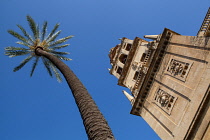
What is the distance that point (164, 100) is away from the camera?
23.6 meters

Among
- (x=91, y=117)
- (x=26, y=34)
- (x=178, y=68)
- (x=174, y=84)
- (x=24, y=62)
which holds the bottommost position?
(x=24, y=62)

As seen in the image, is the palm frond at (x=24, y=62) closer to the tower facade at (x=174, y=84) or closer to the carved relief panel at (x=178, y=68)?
the tower facade at (x=174, y=84)

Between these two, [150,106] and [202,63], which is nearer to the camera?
[202,63]

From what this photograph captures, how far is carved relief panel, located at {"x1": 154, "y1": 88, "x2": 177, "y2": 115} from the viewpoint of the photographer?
2271cm

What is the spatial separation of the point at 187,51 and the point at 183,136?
346 inches

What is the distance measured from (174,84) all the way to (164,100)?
204 centimetres

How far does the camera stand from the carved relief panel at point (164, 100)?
2271 cm

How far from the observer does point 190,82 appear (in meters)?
20.8

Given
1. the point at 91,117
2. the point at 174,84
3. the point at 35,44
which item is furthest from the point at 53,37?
the point at 91,117

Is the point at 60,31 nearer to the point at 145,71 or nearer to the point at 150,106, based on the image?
the point at 145,71

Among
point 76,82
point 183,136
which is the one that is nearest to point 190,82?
point 183,136

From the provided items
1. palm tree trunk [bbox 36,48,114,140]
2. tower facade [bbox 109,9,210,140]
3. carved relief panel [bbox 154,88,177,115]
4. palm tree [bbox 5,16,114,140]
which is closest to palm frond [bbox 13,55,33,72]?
palm tree [bbox 5,16,114,140]

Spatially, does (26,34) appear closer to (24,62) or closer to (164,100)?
(24,62)

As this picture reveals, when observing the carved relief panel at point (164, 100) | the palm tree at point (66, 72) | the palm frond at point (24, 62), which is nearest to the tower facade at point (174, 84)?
the carved relief panel at point (164, 100)
